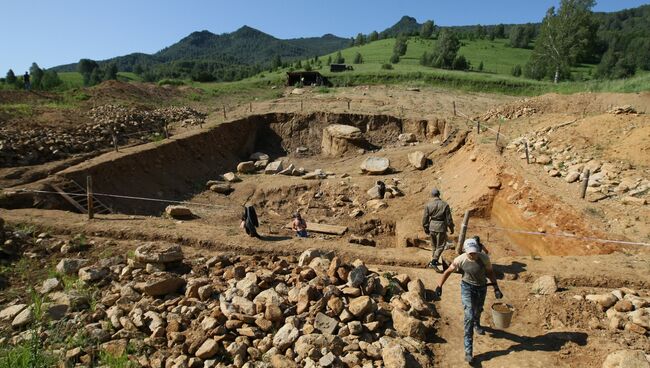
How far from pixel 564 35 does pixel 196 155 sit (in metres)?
37.5

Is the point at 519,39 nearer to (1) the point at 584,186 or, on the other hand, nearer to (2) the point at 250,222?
(1) the point at 584,186

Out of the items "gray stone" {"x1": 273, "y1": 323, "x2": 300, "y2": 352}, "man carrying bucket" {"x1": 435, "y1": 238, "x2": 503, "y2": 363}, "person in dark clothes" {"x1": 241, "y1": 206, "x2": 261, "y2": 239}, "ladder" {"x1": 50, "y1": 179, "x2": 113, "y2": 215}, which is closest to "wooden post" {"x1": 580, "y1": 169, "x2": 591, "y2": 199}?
"man carrying bucket" {"x1": 435, "y1": 238, "x2": 503, "y2": 363}

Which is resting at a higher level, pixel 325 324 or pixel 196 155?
pixel 196 155

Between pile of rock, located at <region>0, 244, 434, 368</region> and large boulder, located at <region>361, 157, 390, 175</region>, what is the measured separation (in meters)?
10.5

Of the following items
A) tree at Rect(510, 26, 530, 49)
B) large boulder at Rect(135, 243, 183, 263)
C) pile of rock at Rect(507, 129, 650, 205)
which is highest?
tree at Rect(510, 26, 530, 49)

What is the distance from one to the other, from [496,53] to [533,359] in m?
71.5

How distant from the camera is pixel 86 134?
1644cm

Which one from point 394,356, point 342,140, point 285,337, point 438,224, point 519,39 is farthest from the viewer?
point 519,39

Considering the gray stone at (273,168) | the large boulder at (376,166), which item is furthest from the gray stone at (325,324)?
the gray stone at (273,168)

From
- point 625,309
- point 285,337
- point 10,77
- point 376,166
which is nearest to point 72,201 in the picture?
point 285,337

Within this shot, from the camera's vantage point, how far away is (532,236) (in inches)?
379

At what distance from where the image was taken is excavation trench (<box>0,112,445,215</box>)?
13.0 m

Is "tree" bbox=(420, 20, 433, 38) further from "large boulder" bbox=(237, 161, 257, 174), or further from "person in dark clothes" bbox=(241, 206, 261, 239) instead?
"person in dark clothes" bbox=(241, 206, 261, 239)

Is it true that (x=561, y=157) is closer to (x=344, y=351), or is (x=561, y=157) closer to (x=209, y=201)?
(x=344, y=351)
